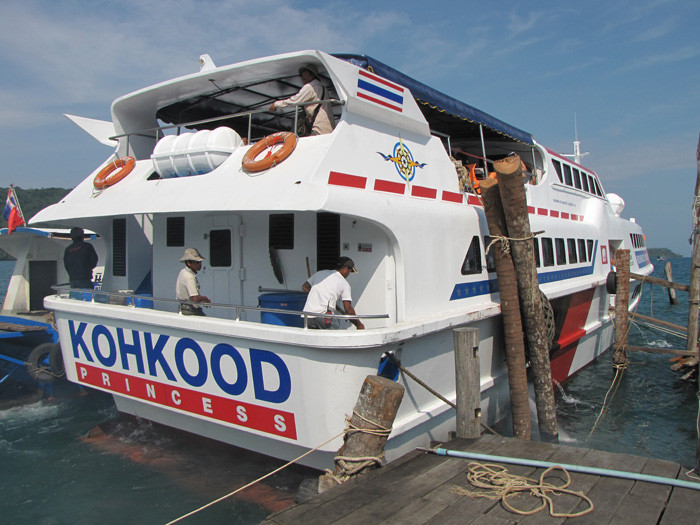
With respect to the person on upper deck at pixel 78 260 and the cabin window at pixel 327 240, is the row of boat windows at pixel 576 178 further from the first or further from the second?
the person on upper deck at pixel 78 260

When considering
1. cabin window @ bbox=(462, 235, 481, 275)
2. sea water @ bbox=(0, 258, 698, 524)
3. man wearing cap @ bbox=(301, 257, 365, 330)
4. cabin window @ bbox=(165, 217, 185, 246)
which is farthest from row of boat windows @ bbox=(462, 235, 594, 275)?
cabin window @ bbox=(165, 217, 185, 246)

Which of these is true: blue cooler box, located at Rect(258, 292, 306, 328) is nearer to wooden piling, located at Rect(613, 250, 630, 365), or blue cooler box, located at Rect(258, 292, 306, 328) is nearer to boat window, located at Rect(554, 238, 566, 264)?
boat window, located at Rect(554, 238, 566, 264)

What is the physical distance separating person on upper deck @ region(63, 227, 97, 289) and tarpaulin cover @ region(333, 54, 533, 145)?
4.60 metres

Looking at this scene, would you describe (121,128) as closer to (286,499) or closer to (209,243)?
(209,243)

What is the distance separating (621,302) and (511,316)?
5.14 metres

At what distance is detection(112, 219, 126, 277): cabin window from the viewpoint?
7531 millimetres

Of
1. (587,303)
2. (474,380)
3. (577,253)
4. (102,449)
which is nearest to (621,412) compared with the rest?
(587,303)

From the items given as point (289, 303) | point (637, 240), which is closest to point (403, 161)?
point (289, 303)

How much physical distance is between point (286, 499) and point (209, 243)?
3.03m

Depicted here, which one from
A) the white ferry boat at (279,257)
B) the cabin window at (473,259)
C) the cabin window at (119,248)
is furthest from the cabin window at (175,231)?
the cabin window at (473,259)

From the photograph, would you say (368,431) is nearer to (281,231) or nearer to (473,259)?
(281,231)

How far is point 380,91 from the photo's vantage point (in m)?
5.50

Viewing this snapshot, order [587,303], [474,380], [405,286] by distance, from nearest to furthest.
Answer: [474,380]
[405,286]
[587,303]

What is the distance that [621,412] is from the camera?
8820 mm
